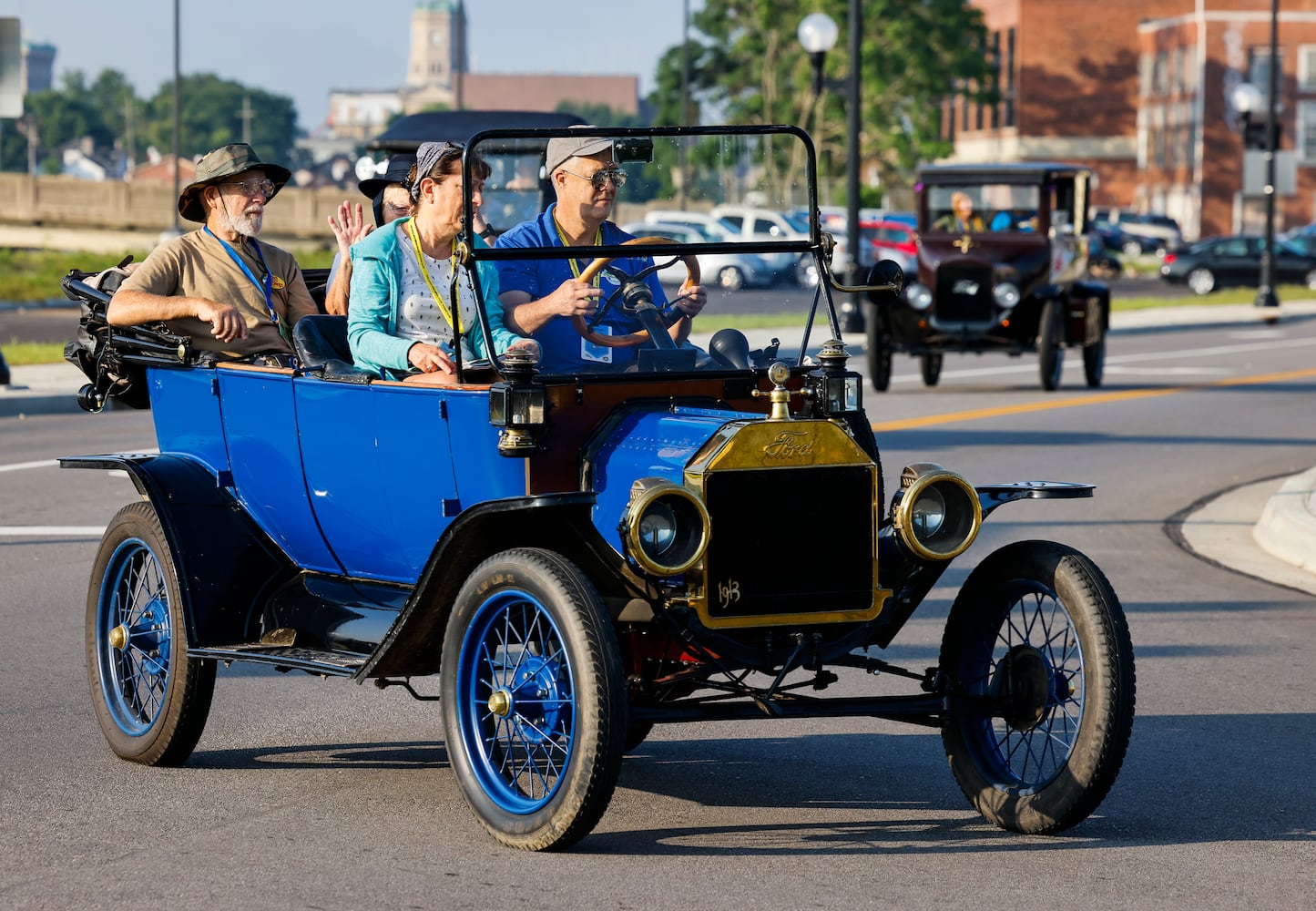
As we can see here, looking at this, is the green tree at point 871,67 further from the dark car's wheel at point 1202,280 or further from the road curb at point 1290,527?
the road curb at point 1290,527

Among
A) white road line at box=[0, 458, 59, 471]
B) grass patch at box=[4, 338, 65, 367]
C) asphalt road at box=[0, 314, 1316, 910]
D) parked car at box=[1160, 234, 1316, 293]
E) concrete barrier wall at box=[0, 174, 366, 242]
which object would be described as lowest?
asphalt road at box=[0, 314, 1316, 910]

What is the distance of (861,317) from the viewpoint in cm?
2850

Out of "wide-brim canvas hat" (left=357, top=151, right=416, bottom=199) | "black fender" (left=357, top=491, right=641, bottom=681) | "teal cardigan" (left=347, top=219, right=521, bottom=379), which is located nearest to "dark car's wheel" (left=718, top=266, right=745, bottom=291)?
"teal cardigan" (left=347, top=219, right=521, bottom=379)

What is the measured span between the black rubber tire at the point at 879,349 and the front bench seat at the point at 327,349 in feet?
46.6

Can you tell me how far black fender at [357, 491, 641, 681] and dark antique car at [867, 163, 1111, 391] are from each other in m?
15.2

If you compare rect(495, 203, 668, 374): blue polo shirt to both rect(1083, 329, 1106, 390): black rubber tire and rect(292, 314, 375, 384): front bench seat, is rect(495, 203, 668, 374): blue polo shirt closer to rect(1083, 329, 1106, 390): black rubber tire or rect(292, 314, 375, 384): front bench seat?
rect(292, 314, 375, 384): front bench seat

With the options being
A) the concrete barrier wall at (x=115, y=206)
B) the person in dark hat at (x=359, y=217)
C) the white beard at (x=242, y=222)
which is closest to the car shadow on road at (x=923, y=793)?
the person in dark hat at (x=359, y=217)

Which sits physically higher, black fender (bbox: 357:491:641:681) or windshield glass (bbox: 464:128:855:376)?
windshield glass (bbox: 464:128:855:376)

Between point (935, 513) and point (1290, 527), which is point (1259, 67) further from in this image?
point (935, 513)

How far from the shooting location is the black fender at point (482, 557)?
534 centimetres

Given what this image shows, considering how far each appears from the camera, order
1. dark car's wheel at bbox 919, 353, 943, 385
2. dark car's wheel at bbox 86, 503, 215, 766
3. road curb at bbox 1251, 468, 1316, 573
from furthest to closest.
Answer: dark car's wheel at bbox 919, 353, 943, 385 < road curb at bbox 1251, 468, 1316, 573 < dark car's wheel at bbox 86, 503, 215, 766

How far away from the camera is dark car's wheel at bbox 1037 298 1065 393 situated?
2070 centimetres

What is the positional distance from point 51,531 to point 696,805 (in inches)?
260

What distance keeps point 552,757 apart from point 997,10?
9335cm
